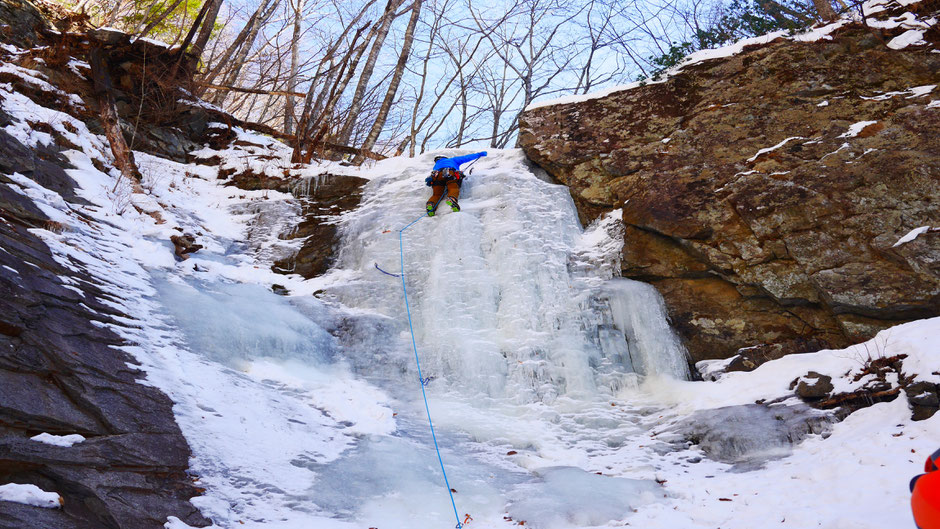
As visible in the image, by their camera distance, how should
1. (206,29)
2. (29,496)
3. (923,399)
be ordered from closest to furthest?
1. (29,496)
2. (923,399)
3. (206,29)

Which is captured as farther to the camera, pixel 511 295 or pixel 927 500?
pixel 511 295

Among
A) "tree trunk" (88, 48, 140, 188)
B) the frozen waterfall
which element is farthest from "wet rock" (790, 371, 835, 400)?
"tree trunk" (88, 48, 140, 188)

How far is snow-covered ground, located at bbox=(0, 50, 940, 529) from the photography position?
140 inches

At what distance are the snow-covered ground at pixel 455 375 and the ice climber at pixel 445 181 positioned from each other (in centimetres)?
24

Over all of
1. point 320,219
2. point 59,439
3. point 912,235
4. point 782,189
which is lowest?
point 59,439

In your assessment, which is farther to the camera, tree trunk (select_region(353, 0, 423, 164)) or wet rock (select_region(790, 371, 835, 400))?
tree trunk (select_region(353, 0, 423, 164))

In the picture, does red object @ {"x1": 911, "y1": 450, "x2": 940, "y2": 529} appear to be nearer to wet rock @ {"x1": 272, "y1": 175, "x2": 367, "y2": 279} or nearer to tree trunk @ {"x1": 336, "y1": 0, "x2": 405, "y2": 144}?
wet rock @ {"x1": 272, "y1": 175, "x2": 367, "y2": 279}

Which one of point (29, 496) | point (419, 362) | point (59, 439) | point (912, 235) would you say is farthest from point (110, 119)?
point (912, 235)

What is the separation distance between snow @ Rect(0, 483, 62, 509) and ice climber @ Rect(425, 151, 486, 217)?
558 cm

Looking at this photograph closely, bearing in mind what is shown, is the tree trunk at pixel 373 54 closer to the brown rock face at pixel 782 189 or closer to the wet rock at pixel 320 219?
the wet rock at pixel 320 219

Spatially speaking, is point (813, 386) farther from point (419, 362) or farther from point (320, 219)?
point (320, 219)

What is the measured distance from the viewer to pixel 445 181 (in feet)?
26.1

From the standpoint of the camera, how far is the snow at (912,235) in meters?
5.15

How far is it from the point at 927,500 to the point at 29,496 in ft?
11.9
